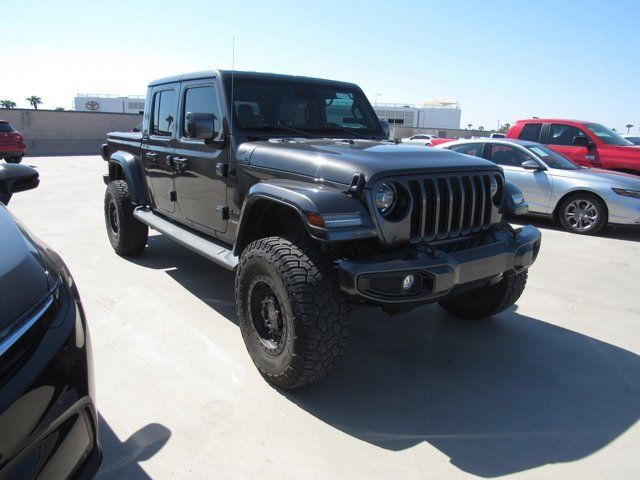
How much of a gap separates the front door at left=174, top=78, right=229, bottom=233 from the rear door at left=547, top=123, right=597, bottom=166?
308 inches

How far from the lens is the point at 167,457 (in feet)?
7.70

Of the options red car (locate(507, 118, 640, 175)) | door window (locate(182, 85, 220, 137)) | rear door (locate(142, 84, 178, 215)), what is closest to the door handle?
rear door (locate(142, 84, 178, 215))

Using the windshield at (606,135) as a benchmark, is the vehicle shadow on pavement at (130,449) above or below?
below

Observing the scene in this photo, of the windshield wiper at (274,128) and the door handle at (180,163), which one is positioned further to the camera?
the door handle at (180,163)

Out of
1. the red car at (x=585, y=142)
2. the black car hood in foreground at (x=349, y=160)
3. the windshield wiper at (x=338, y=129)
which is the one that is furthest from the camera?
the red car at (x=585, y=142)

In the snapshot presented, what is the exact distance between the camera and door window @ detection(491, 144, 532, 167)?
324 inches

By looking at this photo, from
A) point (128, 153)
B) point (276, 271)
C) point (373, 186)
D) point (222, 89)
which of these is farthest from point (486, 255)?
point (128, 153)

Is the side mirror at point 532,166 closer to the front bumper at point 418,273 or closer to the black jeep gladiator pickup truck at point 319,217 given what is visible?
the black jeep gladiator pickup truck at point 319,217

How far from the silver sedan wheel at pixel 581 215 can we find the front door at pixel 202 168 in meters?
6.14

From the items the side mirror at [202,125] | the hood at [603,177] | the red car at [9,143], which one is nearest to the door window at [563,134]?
the hood at [603,177]

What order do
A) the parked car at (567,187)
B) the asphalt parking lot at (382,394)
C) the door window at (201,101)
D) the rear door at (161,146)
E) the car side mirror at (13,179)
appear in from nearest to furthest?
the asphalt parking lot at (382,394)
the car side mirror at (13,179)
the door window at (201,101)
the rear door at (161,146)
the parked car at (567,187)

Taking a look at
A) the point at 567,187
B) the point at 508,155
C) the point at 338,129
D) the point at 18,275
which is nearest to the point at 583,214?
the point at 567,187

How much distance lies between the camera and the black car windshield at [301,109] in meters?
Result: 3.80

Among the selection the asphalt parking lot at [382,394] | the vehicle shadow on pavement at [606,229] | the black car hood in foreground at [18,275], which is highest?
the black car hood in foreground at [18,275]
